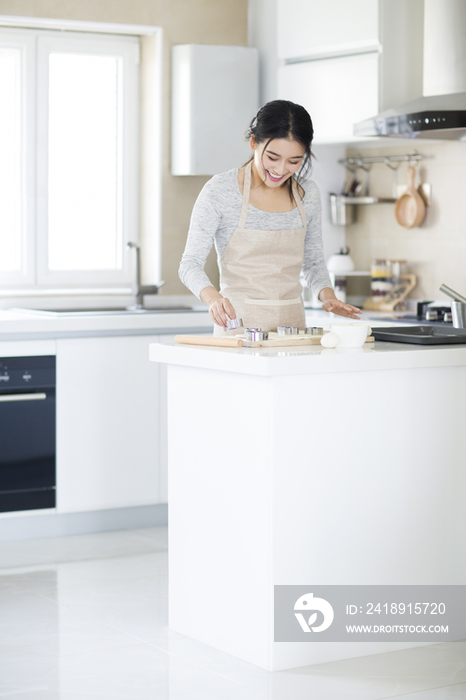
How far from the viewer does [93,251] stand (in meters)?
4.97

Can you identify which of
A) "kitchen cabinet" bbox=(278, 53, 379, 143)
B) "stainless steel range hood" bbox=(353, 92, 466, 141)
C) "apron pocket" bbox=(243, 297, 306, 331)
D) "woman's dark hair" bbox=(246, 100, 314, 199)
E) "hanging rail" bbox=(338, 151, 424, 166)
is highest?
"kitchen cabinet" bbox=(278, 53, 379, 143)

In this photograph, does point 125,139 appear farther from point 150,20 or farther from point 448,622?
point 448,622

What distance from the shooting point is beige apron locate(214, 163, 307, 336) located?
3027mm

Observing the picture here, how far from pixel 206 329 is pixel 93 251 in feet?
A: 3.24

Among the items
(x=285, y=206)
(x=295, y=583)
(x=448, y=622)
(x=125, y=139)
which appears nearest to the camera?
(x=295, y=583)

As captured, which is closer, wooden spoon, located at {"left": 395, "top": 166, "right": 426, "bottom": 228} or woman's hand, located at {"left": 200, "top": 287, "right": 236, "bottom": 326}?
woman's hand, located at {"left": 200, "top": 287, "right": 236, "bottom": 326}

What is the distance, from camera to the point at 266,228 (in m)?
3.02

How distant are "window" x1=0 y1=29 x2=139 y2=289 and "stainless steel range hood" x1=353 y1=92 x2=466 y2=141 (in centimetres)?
133

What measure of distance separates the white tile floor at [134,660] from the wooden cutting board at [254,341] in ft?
2.66

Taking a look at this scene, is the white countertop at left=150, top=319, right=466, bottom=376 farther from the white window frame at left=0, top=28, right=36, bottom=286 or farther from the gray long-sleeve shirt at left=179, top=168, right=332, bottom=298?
the white window frame at left=0, top=28, right=36, bottom=286

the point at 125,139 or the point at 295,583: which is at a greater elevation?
the point at 125,139

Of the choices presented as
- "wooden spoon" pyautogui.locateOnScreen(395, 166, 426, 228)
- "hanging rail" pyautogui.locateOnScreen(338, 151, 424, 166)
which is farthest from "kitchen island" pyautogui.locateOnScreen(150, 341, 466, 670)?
"hanging rail" pyautogui.locateOnScreen(338, 151, 424, 166)

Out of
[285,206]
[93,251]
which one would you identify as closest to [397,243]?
[93,251]

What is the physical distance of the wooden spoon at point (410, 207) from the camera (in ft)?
15.2
